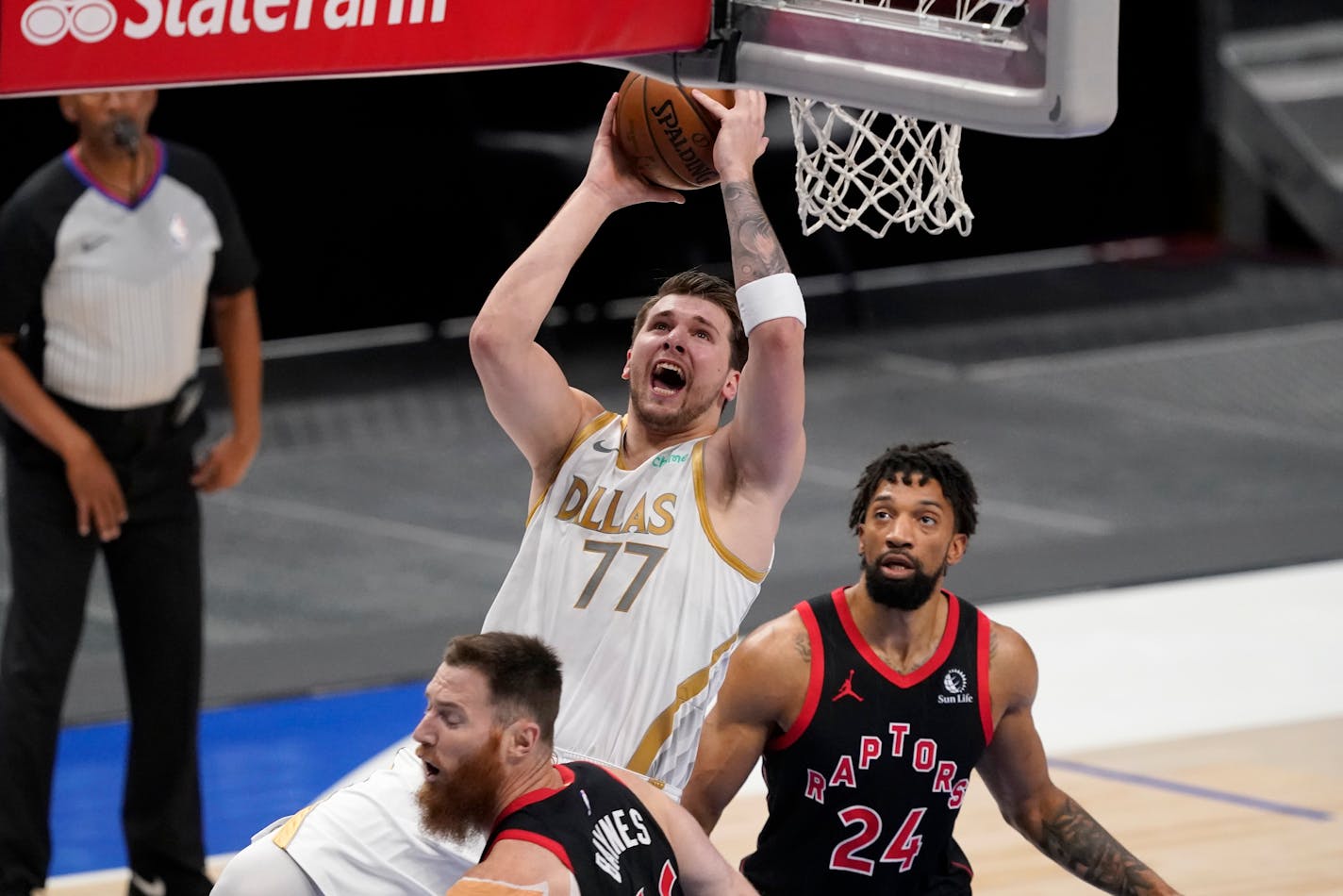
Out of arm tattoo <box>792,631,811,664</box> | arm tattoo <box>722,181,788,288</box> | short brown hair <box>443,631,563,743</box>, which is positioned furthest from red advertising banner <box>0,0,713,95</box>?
arm tattoo <box>792,631,811,664</box>

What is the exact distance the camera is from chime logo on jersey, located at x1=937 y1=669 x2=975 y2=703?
4.84 metres

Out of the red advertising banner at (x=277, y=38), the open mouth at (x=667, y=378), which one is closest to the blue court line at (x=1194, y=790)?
the open mouth at (x=667, y=378)

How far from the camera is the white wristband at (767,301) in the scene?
14.0 feet

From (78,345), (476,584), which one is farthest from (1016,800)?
(476,584)

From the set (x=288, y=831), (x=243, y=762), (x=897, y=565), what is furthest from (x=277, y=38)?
(x=243, y=762)

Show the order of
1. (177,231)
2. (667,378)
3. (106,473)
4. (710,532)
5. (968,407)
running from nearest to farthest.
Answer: (710,532), (667,378), (106,473), (177,231), (968,407)

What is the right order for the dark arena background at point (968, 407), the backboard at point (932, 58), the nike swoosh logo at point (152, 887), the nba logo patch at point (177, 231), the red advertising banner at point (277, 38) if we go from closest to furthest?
the backboard at point (932, 58) < the red advertising banner at point (277, 38) < the nike swoosh logo at point (152, 887) < the nba logo patch at point (177, 231) < the dark arena background at point (968, 407)

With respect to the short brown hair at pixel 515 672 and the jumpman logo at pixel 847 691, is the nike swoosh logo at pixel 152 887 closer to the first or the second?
the jumpman logo at pixel 847 691

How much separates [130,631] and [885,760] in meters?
2.27

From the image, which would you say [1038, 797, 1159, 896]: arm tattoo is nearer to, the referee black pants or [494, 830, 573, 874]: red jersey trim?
[494, 830, 573, 874]: red jersey trim

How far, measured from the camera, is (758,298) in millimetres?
4266

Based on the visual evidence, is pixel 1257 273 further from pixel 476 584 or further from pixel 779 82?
pixel 779 82

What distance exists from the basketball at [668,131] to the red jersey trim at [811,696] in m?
1.05

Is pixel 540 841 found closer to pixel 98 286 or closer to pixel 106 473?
pixel 106 473
